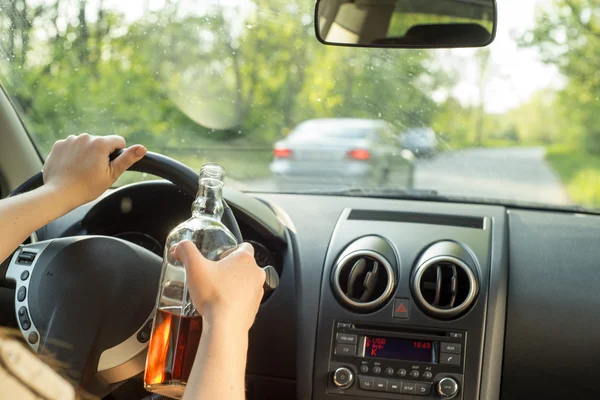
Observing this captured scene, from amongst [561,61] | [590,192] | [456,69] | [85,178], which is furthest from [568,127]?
[85,178]

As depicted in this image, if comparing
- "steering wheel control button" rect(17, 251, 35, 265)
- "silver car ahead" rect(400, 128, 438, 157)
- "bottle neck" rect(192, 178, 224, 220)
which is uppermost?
"silver car ahead" rect(400, 128, 438, 157)

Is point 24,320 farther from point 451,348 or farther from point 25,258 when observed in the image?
point 451,348

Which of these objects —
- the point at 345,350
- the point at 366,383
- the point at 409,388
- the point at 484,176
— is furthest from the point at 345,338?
Answer: the point at 484,176

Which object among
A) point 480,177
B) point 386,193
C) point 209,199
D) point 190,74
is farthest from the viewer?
point 190,74

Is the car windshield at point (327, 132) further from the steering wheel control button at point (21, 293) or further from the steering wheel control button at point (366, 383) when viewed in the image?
the steering wheel control button at point (21, 293)

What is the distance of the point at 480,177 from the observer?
482cm

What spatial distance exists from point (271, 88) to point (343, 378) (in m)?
3.25

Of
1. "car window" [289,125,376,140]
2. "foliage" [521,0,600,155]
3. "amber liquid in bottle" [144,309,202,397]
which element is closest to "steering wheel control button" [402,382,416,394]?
"amber liquid in bottle" [144,309,202,397]

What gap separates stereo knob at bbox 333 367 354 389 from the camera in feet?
8.43

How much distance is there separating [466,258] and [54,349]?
1.39 meters

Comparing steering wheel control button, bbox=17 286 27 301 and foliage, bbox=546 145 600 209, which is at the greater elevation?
foliage, bbox=546 145 600 209

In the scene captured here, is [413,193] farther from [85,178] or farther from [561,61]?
[561,61]

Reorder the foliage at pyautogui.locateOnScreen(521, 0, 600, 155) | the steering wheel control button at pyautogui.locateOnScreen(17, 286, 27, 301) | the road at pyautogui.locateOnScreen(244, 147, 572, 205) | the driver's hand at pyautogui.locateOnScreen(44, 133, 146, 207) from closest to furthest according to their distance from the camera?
the driver's hand at pyautogui.locateOnScreen(44, 133, 146, 207), the steering wheel control button at pyautogui.locateOnScreen(17, 286, 27, 301), the road at pyautogui.locateOnScreen(244, 147, 572, 205), the foliage at pyautogui.locateOnScreen(521, 0, 600, 155)

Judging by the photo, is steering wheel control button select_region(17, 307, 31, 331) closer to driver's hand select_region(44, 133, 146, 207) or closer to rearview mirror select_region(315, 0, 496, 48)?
driver's hand select_region(44, 133, 146, 207)
